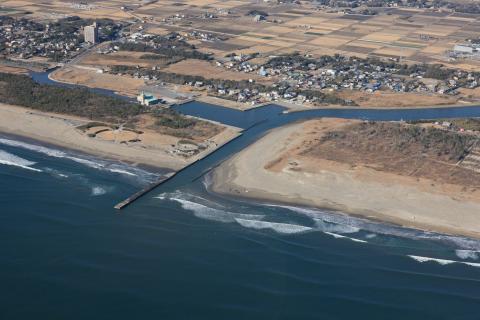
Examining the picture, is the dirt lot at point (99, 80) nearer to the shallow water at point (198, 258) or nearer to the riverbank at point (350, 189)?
the riverbank at point (350, 189)

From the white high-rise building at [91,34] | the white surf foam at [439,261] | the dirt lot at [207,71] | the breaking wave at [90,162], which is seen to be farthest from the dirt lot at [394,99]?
the white high-rise building at [91,34]

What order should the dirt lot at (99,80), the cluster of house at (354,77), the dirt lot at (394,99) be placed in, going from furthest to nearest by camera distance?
1. the cluster of house at (354,77)
2. the dirt lot at (99,80)
3. the dirt lot at (394,99)

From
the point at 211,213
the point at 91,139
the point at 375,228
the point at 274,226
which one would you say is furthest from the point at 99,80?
the point at 375,228

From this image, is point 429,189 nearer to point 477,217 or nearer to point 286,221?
point 477,217

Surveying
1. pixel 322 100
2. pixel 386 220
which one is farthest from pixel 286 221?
pixel 322 100

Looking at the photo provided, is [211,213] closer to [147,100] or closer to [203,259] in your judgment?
[203,259]

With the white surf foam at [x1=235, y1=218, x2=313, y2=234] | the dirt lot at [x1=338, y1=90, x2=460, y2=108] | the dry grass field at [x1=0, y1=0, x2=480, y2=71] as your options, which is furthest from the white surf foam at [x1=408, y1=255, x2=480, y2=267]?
the dry grass field at [x1=0, y1=0, x2=480, y2=71]
